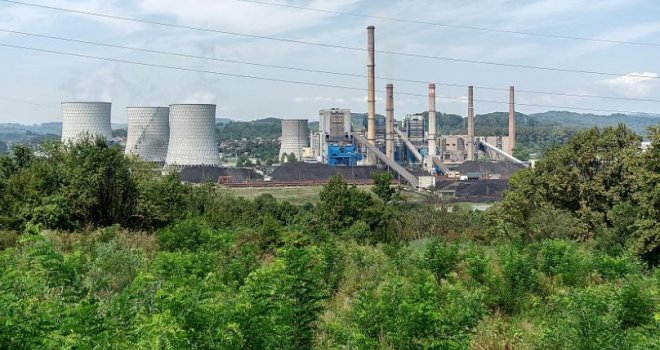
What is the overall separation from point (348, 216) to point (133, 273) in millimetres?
11510

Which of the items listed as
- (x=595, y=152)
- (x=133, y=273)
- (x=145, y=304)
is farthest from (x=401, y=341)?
(x=595, y=152)

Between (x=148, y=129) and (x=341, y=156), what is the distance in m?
17.3

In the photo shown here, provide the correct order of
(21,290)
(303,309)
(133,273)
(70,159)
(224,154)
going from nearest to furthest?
(21,290) < (303,309) < (133,273) < (70,159) < (224,154)

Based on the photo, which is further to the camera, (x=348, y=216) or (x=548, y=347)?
(x=348, y=216)

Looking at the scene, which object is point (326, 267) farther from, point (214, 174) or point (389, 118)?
point (389, 118)

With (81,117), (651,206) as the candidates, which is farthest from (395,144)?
(651,206)

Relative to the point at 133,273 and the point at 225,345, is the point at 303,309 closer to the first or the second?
the point at 225,345

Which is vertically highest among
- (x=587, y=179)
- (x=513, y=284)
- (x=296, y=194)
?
(x=587, y=179)

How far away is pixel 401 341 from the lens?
4621mm

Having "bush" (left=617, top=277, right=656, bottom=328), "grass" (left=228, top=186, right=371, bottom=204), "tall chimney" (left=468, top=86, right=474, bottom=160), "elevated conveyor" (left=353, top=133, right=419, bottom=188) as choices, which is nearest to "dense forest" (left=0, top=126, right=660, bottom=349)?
"bush" (left=617, top=277, right=656, bottom=328)

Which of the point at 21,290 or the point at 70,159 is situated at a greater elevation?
the point at 70,159

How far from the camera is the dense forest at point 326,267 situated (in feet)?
13.6

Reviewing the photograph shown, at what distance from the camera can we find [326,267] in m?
8.62

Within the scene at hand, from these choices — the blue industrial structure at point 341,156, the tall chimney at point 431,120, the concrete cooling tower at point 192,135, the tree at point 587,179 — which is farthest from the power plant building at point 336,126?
the tree at point 587,179
